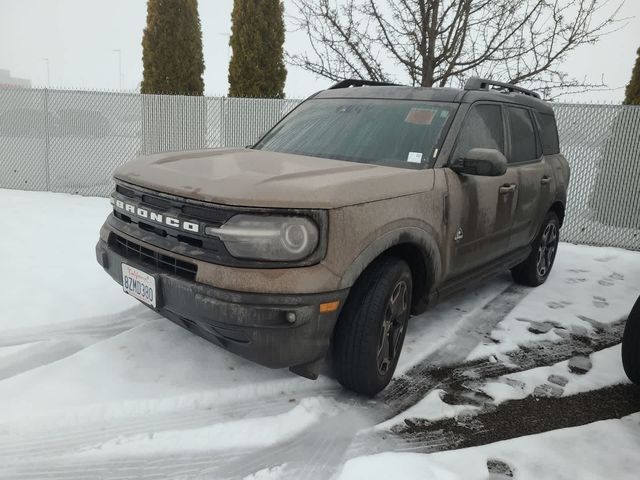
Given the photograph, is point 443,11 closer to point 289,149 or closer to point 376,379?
point 289,149

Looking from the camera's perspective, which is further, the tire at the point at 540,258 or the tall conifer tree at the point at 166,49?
the tall conifer tree at the point at 166,49

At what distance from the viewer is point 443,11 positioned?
8.36 metres

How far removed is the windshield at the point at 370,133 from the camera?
340 centimetres

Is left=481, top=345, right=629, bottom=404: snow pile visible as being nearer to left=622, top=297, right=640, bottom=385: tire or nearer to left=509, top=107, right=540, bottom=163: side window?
left=622, top=297, right=640, bottom=385: tire

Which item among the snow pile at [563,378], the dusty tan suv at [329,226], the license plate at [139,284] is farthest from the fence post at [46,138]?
the snow pile at [563,378]

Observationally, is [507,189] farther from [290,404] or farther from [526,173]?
[290,404]

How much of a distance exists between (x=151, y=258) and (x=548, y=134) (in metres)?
4.27

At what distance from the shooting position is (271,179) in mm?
2605

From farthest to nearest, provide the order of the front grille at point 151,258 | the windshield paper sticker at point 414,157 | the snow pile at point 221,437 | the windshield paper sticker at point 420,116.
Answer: the windshield paper sticker at point 420,116, the windshield paper sticker at point 414,157, the front grille at point 151,258, the snow pile at point 221,437

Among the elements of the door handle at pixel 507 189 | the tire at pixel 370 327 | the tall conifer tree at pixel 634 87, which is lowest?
the tire at pixel 370 327

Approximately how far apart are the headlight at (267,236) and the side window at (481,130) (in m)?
1.52

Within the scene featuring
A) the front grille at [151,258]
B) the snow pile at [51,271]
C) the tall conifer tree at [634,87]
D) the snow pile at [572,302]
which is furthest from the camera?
the tall conifer tree at [634,87]

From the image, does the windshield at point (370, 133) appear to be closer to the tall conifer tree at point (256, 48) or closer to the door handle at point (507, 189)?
the door handle at point (507, 189)

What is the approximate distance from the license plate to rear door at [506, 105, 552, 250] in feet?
9.81
